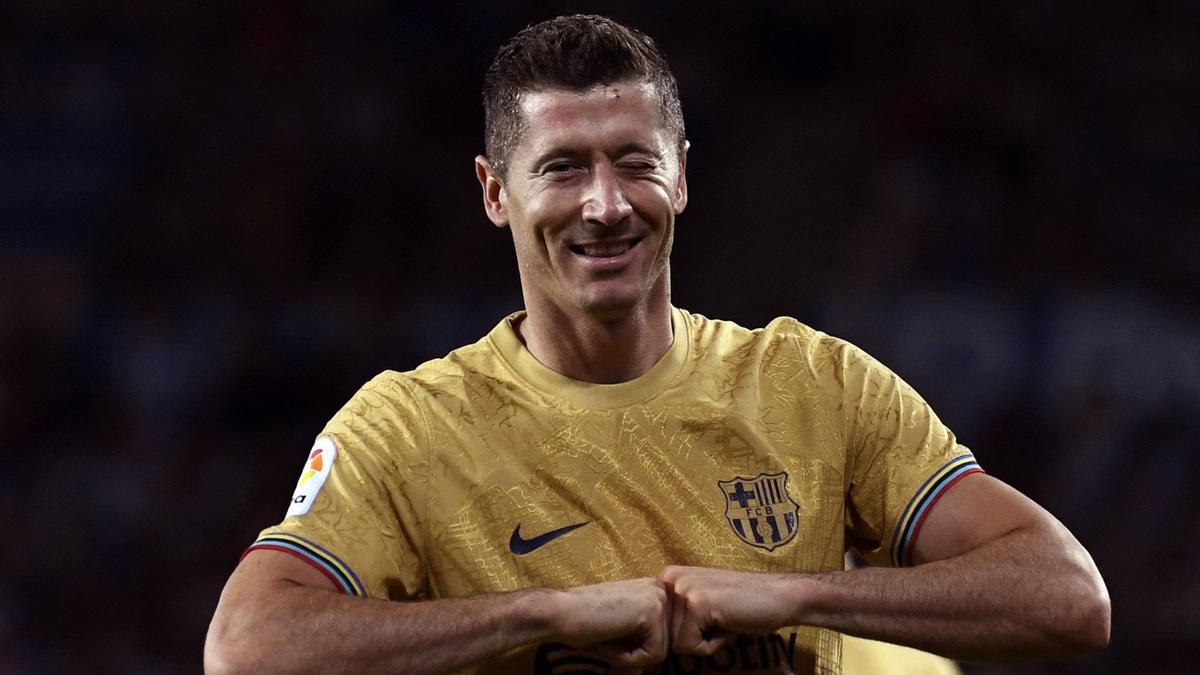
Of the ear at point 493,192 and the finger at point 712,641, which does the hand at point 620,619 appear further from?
the ear at point 493,192

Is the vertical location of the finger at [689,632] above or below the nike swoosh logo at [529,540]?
below

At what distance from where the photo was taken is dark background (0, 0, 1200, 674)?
22.8 feet

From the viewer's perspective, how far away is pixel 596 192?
3.04 m

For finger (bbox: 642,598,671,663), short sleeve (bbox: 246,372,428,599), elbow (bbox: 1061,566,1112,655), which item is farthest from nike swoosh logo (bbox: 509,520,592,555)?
Answer: elbow (bbox: 1061,566,1112,655)

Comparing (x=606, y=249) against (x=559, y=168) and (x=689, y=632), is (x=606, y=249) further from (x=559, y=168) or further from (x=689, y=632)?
(x=689, y=632)

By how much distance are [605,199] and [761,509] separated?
0.70 m

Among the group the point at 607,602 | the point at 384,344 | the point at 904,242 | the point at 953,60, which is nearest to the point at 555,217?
the point at 607,602

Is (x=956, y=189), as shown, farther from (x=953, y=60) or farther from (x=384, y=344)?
(x=384, y=344)

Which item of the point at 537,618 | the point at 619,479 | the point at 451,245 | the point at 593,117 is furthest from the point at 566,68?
the point at 451,245

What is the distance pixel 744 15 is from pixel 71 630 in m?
4.46

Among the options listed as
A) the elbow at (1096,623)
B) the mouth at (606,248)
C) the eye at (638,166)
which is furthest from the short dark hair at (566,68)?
the elbow at (1096,623)

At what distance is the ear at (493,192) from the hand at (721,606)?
965 mm

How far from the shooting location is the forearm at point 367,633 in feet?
8.63

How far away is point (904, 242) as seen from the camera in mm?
7598
